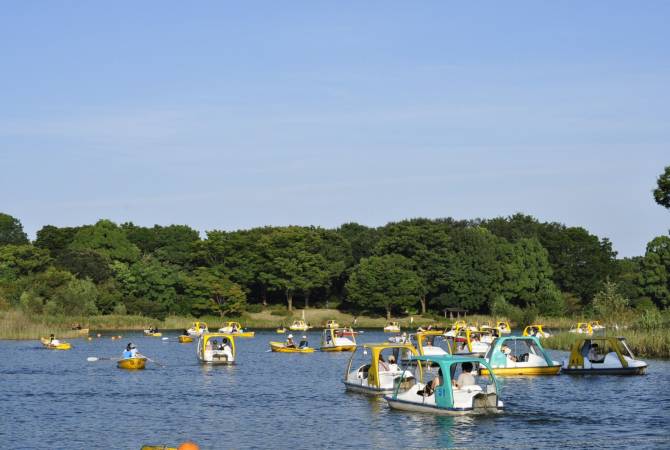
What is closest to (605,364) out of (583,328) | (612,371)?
(612,371)

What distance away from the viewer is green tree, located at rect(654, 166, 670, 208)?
74188 mm

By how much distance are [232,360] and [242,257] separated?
8368 centimetres

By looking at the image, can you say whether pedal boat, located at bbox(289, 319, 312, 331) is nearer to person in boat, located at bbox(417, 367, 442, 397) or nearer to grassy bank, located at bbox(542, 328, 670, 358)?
grassy bank, located at bbox(542, 328, 670, 358)

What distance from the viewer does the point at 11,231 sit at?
190 meters

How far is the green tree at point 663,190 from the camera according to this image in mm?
74188

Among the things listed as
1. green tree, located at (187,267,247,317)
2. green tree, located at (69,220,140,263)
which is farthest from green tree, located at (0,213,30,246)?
green tree, located at (187,267,247,317)

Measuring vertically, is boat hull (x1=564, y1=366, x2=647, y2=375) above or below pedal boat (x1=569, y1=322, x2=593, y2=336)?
below

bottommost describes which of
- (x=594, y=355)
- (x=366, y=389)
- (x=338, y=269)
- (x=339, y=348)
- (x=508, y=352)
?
(x=366, y=389)

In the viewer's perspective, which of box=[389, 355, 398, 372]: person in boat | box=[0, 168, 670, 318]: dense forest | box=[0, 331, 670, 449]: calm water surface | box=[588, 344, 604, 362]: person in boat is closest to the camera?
box=[0, 331, 670, 449]: calm water surface

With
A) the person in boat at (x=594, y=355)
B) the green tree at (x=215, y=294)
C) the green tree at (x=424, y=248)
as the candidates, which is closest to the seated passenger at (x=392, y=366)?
the person in boat at (x=594, y=355)

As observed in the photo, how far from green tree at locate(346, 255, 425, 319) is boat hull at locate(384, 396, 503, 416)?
104 meters

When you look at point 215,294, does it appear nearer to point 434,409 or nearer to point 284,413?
point 284,413

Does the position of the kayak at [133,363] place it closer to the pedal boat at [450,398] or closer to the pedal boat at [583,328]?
the pedal boat at [450,398]

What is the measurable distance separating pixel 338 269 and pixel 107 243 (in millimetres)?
37778
